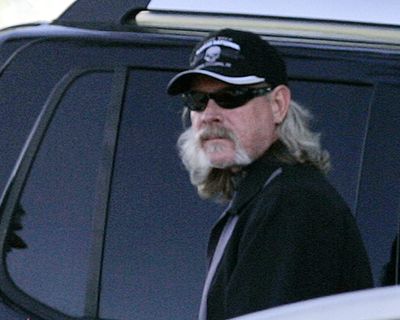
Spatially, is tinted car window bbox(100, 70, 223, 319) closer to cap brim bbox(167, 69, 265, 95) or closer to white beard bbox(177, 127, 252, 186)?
white beard bbox(177, 127, 252, 186)

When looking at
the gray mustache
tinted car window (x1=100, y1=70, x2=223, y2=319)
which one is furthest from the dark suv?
the gray mustache

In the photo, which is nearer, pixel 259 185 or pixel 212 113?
pixel 259 185

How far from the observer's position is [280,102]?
393 cm

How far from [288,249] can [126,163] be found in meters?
0.69

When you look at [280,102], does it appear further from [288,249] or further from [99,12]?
[99,12]

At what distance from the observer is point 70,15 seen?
469cm

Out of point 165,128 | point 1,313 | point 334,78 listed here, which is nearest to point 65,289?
point 1,313

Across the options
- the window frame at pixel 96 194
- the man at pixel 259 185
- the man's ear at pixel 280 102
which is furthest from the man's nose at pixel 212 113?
the window frame at pixel 96 194

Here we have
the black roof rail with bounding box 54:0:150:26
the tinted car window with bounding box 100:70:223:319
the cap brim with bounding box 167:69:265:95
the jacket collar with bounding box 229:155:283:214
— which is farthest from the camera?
the black roof rail with bounding box 54:0:150:26

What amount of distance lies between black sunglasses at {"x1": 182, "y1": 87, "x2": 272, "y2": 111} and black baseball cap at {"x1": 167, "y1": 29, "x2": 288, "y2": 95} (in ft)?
0.08

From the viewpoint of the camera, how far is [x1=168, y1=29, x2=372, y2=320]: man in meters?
3.64

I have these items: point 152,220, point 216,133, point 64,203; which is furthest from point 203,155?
point 64,203

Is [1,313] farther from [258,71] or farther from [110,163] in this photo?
[258,71]

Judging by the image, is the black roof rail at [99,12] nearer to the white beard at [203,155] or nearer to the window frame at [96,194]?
the window frame at [96,194]
